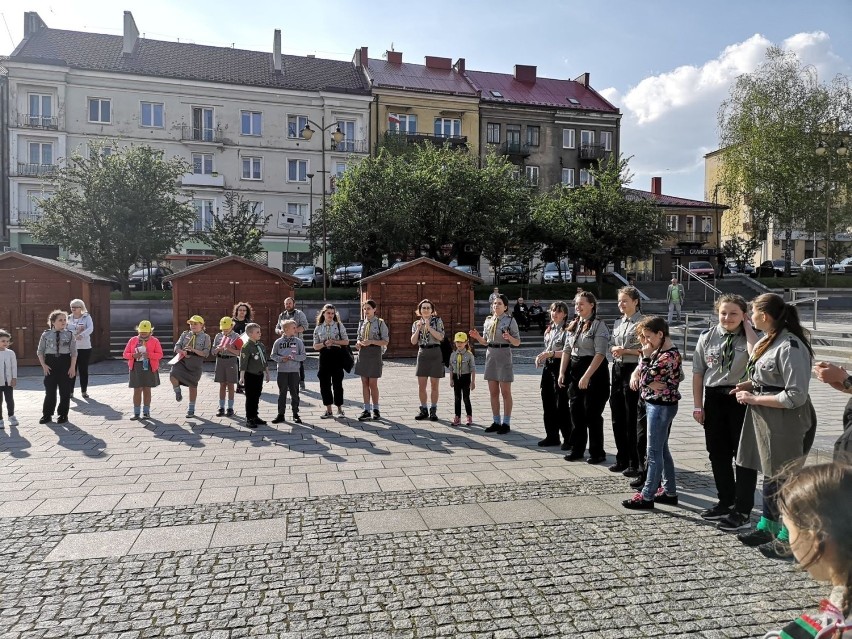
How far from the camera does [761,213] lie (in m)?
39.5

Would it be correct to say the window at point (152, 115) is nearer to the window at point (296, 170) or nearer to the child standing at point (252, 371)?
the window at point (296, 170)

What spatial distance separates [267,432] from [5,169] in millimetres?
38638

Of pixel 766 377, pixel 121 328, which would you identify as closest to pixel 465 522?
pixel 766 377

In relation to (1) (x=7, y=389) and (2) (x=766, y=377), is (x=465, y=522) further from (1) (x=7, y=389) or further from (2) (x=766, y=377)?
(1) (x=7, y=389)

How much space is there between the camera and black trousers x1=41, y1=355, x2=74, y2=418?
31.6ft

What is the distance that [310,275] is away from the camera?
3481 centimetres

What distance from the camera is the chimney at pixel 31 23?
39.0 meters

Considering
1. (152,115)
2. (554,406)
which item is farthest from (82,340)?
(152,115)

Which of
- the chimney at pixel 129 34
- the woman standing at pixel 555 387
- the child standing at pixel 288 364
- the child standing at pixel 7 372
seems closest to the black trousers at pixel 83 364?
the child standing at pixel 7 372

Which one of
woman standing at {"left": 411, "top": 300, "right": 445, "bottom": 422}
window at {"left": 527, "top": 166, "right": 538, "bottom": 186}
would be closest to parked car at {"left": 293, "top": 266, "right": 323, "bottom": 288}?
window at {"left": 527, "top": 166, "right": 538, "bottom": 186}

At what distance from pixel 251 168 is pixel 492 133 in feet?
57.4

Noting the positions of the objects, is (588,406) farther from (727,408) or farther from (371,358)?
(371,358)

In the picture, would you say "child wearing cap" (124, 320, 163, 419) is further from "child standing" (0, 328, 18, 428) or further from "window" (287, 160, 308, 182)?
"window" (287, 160, 308, 182)

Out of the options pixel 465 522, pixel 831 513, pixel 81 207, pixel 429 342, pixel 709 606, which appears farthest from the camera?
pixel 81 207
